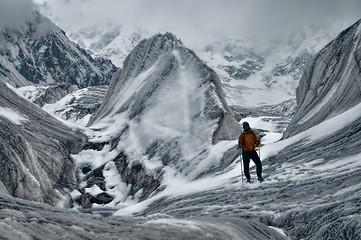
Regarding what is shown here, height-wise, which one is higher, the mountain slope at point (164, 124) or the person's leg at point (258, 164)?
the mountain slope at point (164, 124)

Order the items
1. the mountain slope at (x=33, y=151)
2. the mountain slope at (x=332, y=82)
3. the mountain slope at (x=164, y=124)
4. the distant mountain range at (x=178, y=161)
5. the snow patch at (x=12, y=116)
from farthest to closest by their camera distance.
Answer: the snow patch at (x=12, y=116) → the mountain slope at (x=164, y=124) → the mountain slope at (x=332, y=82) → the mountain slope at (x=33, y=151) → the distant mountain range at (x=178, y=161)

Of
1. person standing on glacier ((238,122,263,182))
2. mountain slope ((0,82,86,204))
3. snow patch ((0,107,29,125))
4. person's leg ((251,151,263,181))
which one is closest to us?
person's leg ((251,151,263,181))

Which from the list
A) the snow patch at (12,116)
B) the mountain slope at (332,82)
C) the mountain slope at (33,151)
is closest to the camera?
the mountain slope at (33,151)

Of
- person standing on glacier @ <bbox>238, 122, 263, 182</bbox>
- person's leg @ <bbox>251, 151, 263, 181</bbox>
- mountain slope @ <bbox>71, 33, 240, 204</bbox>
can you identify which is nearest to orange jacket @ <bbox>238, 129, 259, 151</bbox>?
person standing on glacier @ <bbox>238, 122, 263, 182</bbox>

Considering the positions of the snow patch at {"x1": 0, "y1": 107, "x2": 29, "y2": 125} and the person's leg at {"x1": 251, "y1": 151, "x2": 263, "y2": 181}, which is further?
the snow patch at {"x1": 0, "y1": 107, "x2": 29, "y2": 125}

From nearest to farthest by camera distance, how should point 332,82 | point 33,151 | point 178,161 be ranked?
point 332,82, point 33,151, point 178,161

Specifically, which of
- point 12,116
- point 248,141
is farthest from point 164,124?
point 248,141

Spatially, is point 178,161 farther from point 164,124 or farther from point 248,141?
point 248,141

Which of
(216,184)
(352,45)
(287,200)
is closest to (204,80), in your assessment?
(352,45)

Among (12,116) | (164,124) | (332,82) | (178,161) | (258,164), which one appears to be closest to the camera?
(258,164)

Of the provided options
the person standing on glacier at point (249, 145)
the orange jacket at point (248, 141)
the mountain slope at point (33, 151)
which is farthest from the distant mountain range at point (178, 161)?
the orange jacket at point (248, 141)

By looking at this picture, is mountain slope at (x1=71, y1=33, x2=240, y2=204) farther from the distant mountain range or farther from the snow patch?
the snow patch

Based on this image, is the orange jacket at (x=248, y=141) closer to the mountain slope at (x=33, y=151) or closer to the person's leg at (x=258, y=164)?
the person's leg at (x=258, y=164)

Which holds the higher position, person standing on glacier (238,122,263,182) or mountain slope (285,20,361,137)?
mountain slope (285,20,361,137)
